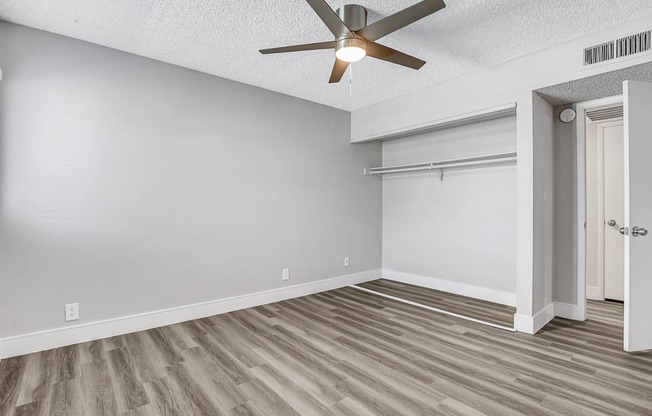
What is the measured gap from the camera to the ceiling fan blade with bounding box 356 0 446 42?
1.80 meters

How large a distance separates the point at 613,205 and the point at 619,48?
2.34m

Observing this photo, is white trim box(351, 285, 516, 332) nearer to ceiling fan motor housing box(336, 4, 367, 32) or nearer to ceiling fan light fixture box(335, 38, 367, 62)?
ceiling fan light fixture box(335, 38, 367, 62)

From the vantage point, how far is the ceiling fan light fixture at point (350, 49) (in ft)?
7.27

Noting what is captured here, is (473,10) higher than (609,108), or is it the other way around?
(473,10)

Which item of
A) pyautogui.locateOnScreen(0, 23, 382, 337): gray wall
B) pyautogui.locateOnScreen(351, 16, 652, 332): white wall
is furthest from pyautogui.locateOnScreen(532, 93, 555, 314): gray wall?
pyautogui.locateOnScreen(0, 23, 382, 337): gray wall

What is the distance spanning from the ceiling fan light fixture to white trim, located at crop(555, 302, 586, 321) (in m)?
3.22

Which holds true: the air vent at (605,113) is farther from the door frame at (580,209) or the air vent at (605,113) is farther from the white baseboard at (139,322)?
the white baseboard at (139,322)

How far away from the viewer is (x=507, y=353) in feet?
8.45

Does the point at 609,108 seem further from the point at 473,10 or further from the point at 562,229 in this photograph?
the point at 473,10

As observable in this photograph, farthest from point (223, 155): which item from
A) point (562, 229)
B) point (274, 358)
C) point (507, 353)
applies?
point (562, 229)

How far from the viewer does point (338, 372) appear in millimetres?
2305

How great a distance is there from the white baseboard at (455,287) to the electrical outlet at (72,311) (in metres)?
3.83

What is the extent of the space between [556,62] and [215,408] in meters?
3.64

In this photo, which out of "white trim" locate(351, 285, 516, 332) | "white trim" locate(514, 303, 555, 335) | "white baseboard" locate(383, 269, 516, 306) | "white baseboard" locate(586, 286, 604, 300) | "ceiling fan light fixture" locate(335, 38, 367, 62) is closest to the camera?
"ceiling fan light fixture" locate(335, 38, 367, 62)
